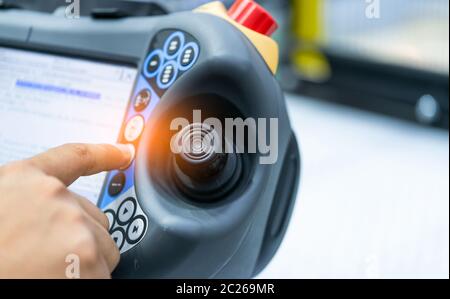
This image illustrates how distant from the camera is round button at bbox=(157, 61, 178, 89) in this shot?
306 millimetres

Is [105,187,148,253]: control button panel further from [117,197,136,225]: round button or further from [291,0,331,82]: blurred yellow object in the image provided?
[291,0,331,82]: blurred yellow object

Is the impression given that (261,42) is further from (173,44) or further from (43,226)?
(43,226)

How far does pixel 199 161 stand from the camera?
28 centimetres

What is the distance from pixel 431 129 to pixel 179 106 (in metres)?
0.37

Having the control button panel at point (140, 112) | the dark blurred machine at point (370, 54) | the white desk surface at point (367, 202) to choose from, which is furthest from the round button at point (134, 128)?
the dark blurred machine at point (370, 54)

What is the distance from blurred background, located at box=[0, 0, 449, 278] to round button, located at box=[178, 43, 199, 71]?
0.07 meters

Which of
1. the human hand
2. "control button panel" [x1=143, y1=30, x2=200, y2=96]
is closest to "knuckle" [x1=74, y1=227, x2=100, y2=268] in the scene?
the human hand

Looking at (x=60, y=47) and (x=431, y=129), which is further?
(x=431, y=129)

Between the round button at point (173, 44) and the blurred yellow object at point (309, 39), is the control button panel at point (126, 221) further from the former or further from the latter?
the blurred yellow object at point (309, 39)

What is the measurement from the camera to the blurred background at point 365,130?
0.41 meters

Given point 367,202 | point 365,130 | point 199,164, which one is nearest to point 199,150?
point 199,164
